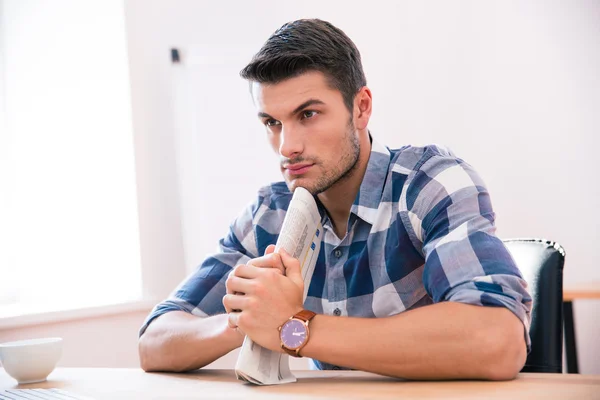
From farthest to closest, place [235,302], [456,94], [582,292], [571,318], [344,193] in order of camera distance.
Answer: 1. [456,94]
2. [571,318]
3. [582,292]
4. [344,193]
5. [235,302]

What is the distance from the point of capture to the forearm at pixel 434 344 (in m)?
0.94

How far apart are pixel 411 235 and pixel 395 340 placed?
363 millimetres

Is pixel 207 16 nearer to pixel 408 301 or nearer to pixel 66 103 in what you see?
pixel 66 103

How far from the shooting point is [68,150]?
108 inches

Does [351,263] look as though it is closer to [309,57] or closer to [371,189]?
[371,189]

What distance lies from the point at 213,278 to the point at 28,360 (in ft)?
1.48

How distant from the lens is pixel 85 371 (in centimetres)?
131

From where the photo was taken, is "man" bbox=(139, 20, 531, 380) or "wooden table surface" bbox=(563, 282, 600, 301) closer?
"man" bbox=(139, 20, 531, 380)

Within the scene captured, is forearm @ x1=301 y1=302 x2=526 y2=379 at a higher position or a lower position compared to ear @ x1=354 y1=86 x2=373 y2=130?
lower

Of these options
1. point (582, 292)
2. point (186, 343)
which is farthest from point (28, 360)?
point (582, 292)

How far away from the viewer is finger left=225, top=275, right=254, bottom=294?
1058mm

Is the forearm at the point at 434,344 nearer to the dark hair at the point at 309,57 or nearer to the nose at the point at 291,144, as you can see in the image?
the nose at the point at 291,144

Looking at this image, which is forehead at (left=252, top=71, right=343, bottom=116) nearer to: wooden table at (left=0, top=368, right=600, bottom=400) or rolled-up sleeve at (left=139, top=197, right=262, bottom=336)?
rolled-up sleeve at (left=139, top=197, right=262, bottom=336)

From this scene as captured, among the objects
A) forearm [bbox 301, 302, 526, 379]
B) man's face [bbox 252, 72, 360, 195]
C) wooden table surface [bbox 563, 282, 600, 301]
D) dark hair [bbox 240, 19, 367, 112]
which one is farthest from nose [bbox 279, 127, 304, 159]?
wooden table surface [bbox 563, 282, 600, 301]
